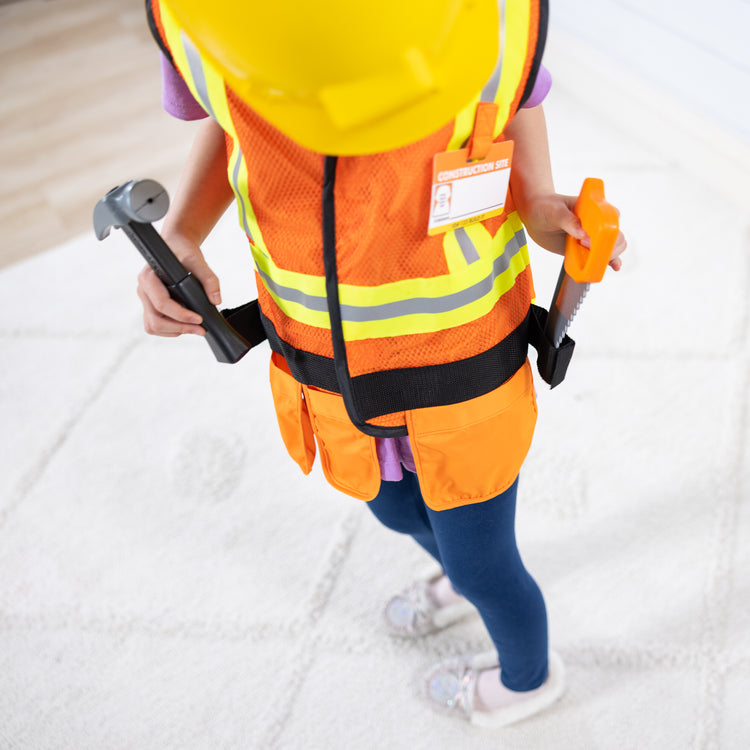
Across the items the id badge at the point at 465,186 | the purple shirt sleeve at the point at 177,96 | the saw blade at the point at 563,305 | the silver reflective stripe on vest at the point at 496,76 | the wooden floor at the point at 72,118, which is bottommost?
the wooden floor at the point at 72,118

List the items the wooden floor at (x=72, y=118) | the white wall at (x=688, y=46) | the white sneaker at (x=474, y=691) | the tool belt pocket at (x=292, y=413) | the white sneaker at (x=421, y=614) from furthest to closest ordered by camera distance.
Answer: the wooden floor at (x=72, y=118), the white wall at (x=688, y=46), the white sneaker at (x=421, y=614), the white sneaker at (x=474, y=691), the tool belt pocket at (x=292, y=413)

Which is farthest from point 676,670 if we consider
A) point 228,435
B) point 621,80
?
point 621,80

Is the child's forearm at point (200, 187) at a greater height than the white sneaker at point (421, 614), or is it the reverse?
the child's forearm at point (200, 187)

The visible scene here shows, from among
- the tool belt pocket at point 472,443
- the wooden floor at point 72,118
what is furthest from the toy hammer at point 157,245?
the wooden floor at point 72,118

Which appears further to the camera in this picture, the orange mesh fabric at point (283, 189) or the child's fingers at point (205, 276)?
the child's fingers at point (205, 276)

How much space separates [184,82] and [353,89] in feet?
0.95

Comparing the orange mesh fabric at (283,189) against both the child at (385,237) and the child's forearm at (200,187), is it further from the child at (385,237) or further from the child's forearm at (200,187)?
the child's forearm at (200,187)

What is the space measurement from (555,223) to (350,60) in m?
0.26

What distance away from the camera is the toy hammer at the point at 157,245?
595 mm

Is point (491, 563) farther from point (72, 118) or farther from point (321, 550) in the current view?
point (72, 118)

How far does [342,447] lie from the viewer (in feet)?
2.43

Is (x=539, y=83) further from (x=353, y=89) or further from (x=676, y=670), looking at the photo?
(x=676, y=670)

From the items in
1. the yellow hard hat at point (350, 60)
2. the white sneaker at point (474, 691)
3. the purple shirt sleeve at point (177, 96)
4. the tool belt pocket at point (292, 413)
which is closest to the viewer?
the yellow hard hat at point (350, 60)

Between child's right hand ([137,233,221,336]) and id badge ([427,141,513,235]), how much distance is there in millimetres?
239
